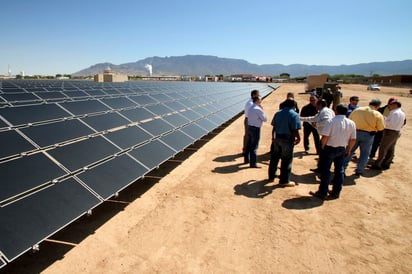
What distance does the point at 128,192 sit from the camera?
752cm

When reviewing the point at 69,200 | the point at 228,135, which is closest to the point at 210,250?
the point at 69,200

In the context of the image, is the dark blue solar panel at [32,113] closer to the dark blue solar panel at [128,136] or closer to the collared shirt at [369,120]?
the dark blue solar panel at [128,136]

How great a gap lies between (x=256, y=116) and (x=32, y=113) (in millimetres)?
6900

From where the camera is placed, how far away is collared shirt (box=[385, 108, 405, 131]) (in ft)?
29.8

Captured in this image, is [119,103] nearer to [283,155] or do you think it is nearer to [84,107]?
[84,107]

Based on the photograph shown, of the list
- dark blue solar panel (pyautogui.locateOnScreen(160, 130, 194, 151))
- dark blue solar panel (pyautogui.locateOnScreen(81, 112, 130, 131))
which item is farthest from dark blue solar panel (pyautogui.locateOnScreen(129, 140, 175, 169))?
dark blue solar panel (pyautogui.locateOnScreen(81, 112, 130, 131))

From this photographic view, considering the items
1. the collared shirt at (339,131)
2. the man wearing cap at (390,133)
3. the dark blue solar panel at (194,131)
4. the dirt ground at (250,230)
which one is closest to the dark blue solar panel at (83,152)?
the dirt ground at (250,230)

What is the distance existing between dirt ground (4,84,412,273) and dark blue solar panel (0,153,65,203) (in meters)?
1.44

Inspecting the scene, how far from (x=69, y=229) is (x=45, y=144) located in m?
1.94

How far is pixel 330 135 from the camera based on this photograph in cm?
705

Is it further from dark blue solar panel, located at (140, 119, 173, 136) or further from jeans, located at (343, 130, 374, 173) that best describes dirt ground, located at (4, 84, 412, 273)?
dark blue solar panel, located at (140, 119, 173, 136)

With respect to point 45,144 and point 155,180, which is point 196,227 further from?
point 45,144

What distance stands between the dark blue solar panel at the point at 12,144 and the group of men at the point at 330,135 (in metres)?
6.47

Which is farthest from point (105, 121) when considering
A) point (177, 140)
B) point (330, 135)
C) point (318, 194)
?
point (318, 194)
